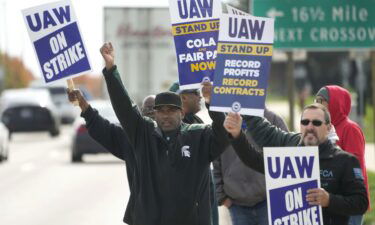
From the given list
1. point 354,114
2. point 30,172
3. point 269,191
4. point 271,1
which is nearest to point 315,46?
point 271,1

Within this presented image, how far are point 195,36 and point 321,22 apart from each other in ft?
35.7

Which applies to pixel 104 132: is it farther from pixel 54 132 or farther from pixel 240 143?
pixel 54 132

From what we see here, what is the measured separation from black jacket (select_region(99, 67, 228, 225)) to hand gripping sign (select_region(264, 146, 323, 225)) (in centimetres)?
68

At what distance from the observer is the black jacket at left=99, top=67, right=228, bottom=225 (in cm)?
701

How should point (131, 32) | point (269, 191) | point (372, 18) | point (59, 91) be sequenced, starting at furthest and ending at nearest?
1. point (59, 91)
2. point (131, 32)
3. point (372, 18)
4. point (269, 191)

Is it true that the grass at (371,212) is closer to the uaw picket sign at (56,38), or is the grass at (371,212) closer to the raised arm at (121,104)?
the uaw picket sign at (56,38)

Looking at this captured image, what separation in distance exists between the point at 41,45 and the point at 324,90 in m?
2.06

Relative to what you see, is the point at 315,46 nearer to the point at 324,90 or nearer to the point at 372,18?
the point at 372,18

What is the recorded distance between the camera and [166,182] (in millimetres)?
7004

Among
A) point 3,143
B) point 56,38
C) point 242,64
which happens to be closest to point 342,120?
point 242,64

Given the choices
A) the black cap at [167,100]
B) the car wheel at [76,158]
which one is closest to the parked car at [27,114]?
the car wheel at [76,158]

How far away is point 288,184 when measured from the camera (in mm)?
6273

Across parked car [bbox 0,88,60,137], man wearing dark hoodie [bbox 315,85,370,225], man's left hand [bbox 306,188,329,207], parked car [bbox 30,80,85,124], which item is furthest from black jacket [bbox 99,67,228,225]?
parked car [bbox 30,80,85,124]

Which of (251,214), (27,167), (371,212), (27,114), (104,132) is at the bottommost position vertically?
(27,114)
